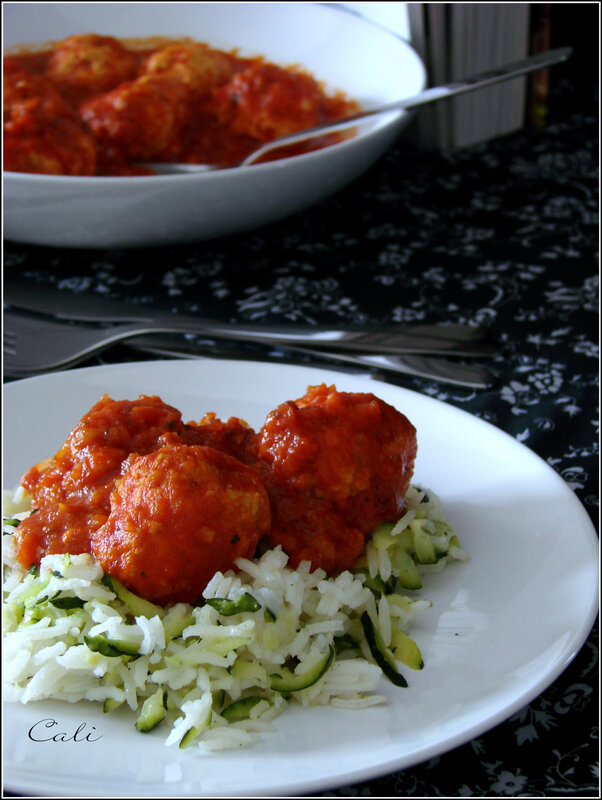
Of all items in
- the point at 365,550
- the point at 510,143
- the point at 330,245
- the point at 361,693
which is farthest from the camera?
the point at 510,143

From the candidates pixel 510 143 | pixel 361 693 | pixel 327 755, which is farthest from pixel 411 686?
pixel 510 143

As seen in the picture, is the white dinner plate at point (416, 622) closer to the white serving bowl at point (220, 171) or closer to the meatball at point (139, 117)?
the white serving bowl at point (220, 171)

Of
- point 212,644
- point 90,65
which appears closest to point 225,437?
point 212,644

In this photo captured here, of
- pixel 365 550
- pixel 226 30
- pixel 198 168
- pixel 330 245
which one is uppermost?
pixel 226 30

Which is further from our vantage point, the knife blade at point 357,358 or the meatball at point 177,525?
Result: the knife blade at point 357,358

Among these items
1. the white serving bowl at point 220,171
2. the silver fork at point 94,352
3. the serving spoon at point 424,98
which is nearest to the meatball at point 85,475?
the silver fork at point 94,352

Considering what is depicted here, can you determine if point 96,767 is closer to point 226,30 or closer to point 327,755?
point 327,755
